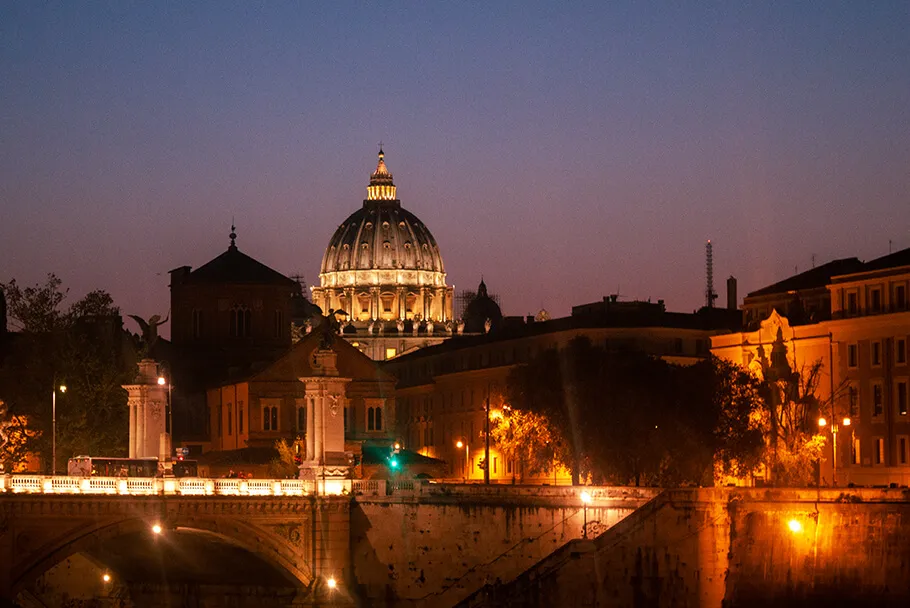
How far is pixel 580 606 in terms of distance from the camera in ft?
288

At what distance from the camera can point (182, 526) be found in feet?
309

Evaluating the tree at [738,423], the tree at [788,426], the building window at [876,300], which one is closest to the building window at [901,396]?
the building window at [876,300]

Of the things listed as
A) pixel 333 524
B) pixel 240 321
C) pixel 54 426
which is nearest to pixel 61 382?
pixel 54 426

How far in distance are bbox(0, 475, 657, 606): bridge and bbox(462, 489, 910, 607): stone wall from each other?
3.49 metres

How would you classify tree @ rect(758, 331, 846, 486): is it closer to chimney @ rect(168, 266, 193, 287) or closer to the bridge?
the bridge

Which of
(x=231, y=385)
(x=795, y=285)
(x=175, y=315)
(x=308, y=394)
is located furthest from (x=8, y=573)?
(x=175, y=315)

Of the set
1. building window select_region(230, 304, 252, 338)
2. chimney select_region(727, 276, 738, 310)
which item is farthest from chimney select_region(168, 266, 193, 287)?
chimney select_region(727, 276, 738, 310)

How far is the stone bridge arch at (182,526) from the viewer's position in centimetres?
9269

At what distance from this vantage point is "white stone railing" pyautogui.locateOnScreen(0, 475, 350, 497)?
9406 cm

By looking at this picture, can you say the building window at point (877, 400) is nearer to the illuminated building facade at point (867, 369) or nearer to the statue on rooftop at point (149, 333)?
the illuminated building facade at point (867, 369)

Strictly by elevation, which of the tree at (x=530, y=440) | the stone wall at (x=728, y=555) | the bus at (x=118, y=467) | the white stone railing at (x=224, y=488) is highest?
the tree at (x=530, y=440)

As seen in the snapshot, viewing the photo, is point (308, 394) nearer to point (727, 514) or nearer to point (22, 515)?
point (22, 515)

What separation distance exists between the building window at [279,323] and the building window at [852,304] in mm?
55961

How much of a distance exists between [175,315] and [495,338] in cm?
2171
